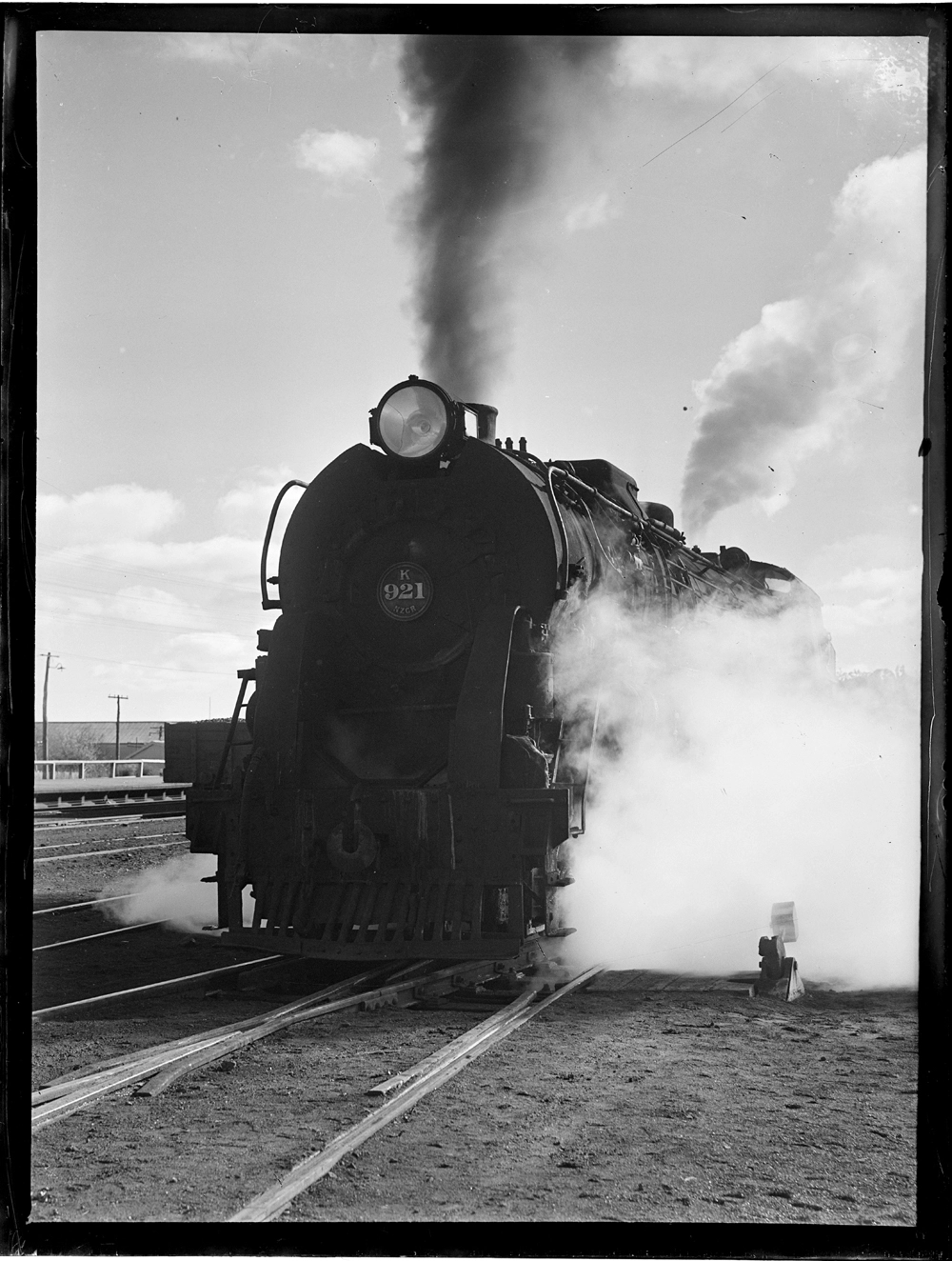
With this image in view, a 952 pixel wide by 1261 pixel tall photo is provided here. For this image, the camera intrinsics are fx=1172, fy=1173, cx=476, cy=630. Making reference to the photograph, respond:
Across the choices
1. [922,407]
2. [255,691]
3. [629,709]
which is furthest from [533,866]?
[922,407]

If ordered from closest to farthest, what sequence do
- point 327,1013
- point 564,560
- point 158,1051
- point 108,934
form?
point 158,1051 → point 327,1013 → point 564,560 → point 108,934

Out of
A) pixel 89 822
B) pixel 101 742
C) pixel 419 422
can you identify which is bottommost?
pixel 101 742

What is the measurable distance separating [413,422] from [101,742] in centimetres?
4127

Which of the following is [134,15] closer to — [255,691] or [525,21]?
[525,21]

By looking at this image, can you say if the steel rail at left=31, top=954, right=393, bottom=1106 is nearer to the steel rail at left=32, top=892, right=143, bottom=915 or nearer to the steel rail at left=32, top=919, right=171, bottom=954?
the steel rail at left=32, top=919, right=171, bottom=954

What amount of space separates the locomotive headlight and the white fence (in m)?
23.8

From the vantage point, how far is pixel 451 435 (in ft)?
24.1

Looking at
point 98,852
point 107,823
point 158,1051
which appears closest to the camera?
point 158,1051

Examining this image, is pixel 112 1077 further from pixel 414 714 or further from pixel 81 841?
pixel 81 841

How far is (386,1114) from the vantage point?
4.16 m

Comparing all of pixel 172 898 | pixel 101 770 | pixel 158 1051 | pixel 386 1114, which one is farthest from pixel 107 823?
pixel 386 1114

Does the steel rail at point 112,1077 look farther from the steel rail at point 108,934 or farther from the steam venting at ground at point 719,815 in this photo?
the steel rail at point 108,934

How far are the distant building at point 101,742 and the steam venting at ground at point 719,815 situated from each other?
26.1 meters

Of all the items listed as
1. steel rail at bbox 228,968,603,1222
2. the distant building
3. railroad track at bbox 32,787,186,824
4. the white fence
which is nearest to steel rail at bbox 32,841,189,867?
railroad track at bbox 32,787,186,824
